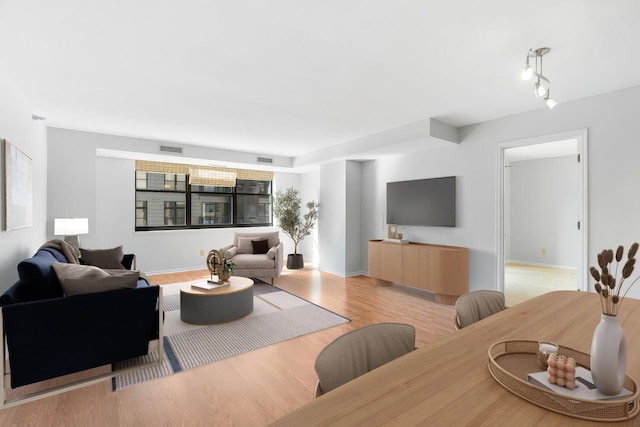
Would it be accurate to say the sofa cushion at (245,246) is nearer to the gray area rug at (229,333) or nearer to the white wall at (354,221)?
the gray area rug at (229,333)

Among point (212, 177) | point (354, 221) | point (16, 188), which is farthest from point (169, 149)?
point (354, 221)

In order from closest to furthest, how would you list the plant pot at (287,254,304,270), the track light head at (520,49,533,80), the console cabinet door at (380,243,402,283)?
the track light head at (520,49,533,80)
the console cabinet door at (380,243,402,283)
the plant pot at (287,254,304,270)

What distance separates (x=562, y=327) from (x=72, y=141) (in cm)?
592

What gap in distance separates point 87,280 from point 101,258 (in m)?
2.00

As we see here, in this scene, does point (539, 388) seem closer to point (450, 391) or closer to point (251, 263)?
point (450, 391)

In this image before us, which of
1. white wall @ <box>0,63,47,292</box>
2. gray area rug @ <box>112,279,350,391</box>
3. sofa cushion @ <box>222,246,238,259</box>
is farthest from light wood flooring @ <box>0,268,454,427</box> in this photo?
sofa cushion @ <box>222,246,238,259</box>

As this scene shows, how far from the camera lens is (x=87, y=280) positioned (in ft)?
7.38

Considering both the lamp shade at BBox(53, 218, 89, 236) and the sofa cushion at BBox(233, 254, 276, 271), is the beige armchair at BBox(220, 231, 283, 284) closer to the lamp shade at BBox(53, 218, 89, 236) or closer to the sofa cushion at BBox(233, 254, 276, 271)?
the sofa cushion at BBox(233, 254, 276, 271)

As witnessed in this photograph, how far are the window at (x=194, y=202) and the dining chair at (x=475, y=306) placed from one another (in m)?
5.88

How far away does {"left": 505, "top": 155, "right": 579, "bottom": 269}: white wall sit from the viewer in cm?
630

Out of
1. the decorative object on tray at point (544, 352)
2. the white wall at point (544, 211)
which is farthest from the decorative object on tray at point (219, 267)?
the white wall at point (544, 211)

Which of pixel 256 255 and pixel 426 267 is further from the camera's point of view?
pixel 256 255

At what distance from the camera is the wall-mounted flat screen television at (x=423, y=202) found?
458 centimetres

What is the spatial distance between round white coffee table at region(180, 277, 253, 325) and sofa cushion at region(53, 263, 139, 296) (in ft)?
3.61
